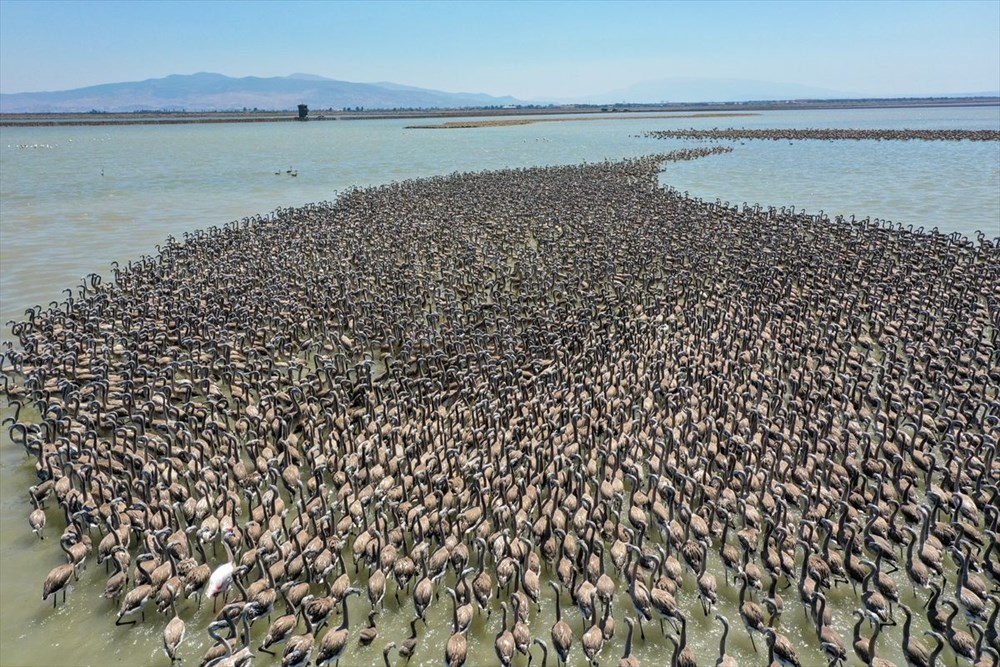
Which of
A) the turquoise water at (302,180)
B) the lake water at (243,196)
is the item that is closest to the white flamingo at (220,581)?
the lake water at (243,196)

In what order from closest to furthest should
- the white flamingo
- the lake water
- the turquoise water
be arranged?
the lake water < the white flamingo < the turquoise water

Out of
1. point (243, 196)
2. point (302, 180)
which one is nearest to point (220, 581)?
point (243, 196)

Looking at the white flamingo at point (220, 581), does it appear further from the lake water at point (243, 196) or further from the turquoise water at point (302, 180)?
the turquoise water at point (302, 180)

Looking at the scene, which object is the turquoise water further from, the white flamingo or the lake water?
the white flamingo

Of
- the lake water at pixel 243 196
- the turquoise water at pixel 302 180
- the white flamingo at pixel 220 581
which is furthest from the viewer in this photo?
the turquoise water at pixel 302 180

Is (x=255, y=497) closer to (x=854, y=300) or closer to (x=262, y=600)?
(x=262, y=600)

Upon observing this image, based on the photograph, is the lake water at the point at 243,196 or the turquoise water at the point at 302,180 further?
the turquoise water at the point at 302,180

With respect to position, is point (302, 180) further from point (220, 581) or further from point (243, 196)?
point (220, 581)

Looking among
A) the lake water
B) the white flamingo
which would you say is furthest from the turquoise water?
the white flamingo
